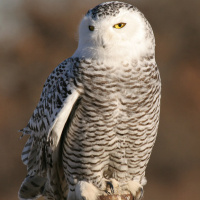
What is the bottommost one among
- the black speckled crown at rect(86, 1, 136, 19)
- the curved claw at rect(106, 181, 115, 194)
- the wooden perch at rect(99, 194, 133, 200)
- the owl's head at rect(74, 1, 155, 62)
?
the wooden perch at rect(99, 194, 133, 200)

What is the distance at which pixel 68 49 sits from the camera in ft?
37.5

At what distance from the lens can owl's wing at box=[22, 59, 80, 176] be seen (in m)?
4.41

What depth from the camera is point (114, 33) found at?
428cm

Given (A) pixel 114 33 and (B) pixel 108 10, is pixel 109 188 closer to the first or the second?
(A) pixel 114 33

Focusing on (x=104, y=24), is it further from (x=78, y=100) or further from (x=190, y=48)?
(x=190, y=48)

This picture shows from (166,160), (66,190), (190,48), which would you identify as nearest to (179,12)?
Result: (190,48)

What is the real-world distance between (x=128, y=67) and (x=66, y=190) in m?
1.29

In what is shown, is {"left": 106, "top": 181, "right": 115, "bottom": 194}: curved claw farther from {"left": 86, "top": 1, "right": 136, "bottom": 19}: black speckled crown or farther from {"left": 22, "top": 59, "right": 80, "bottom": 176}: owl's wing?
{"left": 86, "top": 1, "right": 136, "bottom": 19}: black speckled crown

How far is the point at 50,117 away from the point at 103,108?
1.50ft

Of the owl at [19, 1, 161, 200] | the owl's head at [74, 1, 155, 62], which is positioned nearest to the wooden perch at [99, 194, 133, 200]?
the owl at [19, 1, 161, 200]

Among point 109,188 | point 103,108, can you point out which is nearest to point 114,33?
point 103,108

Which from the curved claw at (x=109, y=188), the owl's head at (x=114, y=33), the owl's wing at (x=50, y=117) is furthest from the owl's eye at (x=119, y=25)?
the curved claw at (x=109, y=188)

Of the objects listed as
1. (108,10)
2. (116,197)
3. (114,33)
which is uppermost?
(108,10)

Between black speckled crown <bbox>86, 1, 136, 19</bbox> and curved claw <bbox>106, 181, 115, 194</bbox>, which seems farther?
curved claw <bbox>106, 181, 115, 194</bbox>
